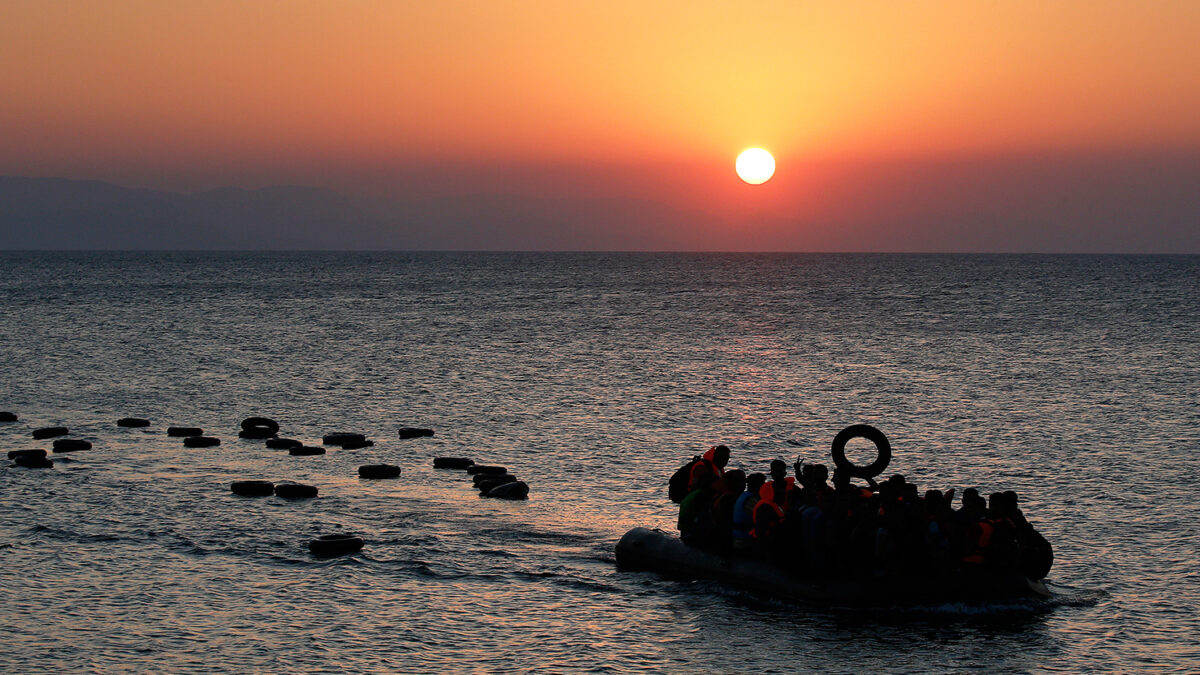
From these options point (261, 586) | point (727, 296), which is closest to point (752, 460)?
point (261, 586)

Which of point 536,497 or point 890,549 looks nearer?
point 890,549

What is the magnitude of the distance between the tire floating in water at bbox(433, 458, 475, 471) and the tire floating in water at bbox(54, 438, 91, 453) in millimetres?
11001

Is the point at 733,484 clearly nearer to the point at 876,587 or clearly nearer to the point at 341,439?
the point at 876,587

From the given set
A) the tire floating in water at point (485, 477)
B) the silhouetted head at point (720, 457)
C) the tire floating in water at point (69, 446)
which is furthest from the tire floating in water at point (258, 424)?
the silhouetted head at point (720, 457)

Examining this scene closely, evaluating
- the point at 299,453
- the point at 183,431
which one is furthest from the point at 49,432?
the point at 299,453

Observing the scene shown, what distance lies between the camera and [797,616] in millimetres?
20609

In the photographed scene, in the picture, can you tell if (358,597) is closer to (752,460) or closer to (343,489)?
(343,489)

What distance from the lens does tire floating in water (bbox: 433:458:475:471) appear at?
3384cm

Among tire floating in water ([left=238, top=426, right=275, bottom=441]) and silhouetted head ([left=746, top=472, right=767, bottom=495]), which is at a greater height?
silhouetted head ([left=746, top=472, right=767, bottom=495])

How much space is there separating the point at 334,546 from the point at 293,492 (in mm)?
5905

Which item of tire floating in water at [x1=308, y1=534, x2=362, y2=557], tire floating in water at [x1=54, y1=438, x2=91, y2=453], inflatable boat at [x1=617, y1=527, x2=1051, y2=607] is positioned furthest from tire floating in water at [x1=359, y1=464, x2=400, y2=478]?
inflatable boat at [x1=617, y1=527, x2=1051, y2=607]

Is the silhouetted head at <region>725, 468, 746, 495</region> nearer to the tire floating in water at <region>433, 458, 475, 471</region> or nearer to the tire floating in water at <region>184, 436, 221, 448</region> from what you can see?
the tire floating in water at <region>433, 458, 475, 471</region>

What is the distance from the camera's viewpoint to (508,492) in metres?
29.7

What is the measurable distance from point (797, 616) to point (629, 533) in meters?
4.50
